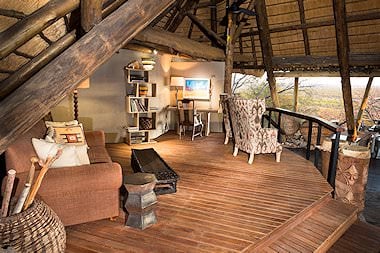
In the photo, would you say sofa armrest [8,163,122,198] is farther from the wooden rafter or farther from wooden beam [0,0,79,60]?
the wooden rafter

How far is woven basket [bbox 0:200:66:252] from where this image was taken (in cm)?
165

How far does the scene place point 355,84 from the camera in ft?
35.3

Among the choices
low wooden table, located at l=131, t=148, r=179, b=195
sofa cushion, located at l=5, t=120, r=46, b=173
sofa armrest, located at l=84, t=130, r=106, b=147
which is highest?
sofa cushion, located at l=5, t=120, r=46, b=173

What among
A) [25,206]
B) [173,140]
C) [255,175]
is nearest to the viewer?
[25,206]

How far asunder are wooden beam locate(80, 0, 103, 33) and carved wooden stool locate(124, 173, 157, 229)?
4.67ft

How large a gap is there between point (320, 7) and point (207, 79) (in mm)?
3030

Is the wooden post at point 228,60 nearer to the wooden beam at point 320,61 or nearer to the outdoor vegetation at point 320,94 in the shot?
the wooden beam at point 320,61

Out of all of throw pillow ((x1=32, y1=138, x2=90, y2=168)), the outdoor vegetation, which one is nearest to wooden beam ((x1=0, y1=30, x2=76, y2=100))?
throw pillow ((x1=32, y1=138, x2=90, y2=168))

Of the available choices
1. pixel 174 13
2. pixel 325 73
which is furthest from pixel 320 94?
pixel 174 13

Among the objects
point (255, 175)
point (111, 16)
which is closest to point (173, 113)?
point (255, 175)

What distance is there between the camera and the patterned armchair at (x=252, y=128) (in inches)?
167

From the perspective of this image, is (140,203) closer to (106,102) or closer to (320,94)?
(106,102)

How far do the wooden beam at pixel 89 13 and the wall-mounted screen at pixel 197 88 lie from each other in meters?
4.86

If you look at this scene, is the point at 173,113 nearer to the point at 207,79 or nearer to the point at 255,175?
the point at 207,79
